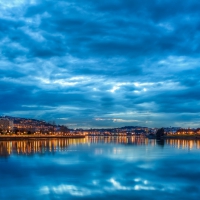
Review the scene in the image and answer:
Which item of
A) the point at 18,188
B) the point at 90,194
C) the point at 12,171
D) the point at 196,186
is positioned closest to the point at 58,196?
the point at 90,194

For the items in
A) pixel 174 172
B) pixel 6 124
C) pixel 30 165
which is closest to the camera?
pixel 174 172

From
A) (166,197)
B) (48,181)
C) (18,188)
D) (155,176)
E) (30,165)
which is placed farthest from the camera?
(30,165)

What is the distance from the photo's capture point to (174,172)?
23.0m

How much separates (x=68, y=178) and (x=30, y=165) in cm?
807

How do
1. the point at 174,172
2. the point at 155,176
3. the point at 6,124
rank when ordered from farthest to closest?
1. the point at 6,124
2. the point at 174,172
3. the point at 155,176

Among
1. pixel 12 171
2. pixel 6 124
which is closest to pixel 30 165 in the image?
pixel 12 171

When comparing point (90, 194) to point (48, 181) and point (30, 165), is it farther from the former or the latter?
point (30, 165)

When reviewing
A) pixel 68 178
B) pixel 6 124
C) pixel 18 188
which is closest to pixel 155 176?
pixel 68 178

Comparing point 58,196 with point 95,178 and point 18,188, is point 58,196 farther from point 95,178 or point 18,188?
point 95,178

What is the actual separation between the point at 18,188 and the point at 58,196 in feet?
10.2

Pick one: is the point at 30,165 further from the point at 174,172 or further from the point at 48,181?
the point at 174,172

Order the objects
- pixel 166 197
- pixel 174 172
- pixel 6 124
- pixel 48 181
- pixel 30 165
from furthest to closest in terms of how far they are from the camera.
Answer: pixel 6 124 < pixel 30 165 < pixel 174 172 < pixel 48 181 < pixel 166 197

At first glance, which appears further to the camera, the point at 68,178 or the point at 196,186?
the point at 68,178

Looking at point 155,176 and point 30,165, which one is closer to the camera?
point 155,176
